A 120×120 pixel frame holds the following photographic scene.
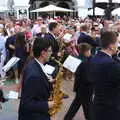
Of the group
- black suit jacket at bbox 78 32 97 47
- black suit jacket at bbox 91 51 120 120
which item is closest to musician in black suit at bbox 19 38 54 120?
black suit jacket at bbox 91 51 120 120

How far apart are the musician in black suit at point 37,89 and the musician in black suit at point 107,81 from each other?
0.64m

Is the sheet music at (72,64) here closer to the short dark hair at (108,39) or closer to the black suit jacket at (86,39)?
the short dark hair at (108,39)

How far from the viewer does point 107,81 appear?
5.59 metres

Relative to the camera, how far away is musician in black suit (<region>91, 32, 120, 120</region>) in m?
5.55

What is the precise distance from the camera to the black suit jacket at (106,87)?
5.55 m

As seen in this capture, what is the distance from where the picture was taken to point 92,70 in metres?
5.82

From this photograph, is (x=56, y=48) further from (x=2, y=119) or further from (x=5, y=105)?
(x=2, y=119)

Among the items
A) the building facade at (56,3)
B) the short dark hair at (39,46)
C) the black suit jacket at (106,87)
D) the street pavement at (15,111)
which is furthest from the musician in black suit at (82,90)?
the building facade at (56,3)

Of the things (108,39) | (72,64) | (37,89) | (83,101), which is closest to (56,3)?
(83,101)

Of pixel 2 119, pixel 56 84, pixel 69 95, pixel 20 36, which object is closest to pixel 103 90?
pixel 56 84

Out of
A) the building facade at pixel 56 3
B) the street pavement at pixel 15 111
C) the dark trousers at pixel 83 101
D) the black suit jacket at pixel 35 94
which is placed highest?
the black suit jacket at pixel 35 94

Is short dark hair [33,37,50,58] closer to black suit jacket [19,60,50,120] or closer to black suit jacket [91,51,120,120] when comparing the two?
black suit jacket [19,60,50,120]

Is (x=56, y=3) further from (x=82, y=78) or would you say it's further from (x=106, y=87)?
(x=106, y=87)

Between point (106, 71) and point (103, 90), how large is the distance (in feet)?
0.67
